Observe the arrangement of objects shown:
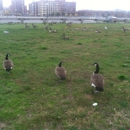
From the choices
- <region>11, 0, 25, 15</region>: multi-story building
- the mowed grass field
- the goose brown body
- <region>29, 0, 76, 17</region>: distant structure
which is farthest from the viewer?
<region>11, 0, 25, 15</region>: multi-story building

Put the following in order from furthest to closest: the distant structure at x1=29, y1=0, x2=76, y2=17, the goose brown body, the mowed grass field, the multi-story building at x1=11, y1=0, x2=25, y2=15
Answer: the multi-story building at x1=11, y1=0, x2=25, y2=15 < the distant structure at x1=29, y1=0, x2=76, y2=17 < the goose brown body < the mowed grass field

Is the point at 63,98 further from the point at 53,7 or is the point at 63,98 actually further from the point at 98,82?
the point at 53,7

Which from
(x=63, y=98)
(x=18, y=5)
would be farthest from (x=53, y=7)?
(x=63, y=98)

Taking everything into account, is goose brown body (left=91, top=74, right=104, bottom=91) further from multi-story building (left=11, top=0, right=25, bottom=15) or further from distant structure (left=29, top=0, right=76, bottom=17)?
multi-story building (left=11, top=0, right=25, bottom=15)

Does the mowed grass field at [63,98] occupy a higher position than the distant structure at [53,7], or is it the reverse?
the distant structure at [53,7]

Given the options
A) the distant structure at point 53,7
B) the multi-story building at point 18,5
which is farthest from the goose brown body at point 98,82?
the multi-story building at point 18,5

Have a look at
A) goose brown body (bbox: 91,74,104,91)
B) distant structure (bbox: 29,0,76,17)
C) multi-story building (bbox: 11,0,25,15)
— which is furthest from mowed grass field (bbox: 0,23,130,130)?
multi-story building (bbox: 11,0,25,15)

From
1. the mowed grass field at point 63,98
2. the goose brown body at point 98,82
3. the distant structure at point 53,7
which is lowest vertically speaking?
the mowed grass field at point 63,98

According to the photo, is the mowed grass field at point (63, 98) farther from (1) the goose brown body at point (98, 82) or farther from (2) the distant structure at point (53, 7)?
(2) the distant structure at point (53, 7)

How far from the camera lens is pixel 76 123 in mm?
5625

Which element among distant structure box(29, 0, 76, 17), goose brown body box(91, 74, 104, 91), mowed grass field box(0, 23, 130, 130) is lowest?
mowed grass field box(0, 23, 130, 130)

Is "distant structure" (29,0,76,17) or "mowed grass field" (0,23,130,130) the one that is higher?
"distant structure" (29,0,76,17)

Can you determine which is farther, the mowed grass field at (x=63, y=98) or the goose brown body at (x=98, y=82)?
the goose brown body at (x=98, y=82)

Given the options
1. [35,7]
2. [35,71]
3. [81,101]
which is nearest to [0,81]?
[35,71]
